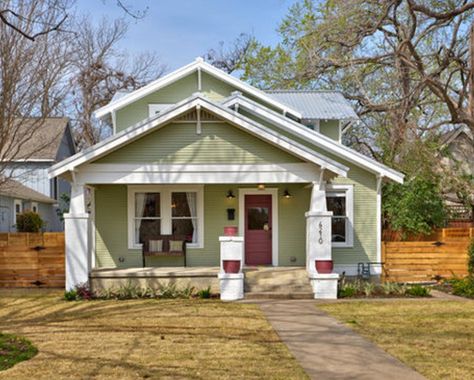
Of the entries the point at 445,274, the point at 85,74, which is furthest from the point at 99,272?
the point at 85,74

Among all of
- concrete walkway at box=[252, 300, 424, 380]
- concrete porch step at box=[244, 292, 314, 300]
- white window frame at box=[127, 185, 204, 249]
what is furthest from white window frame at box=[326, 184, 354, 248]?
concrete walkway at box=[252, 300, 424, 380]

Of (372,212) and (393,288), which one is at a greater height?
(372,212)

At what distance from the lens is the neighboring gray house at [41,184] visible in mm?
22953

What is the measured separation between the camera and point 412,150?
20641 millimetres

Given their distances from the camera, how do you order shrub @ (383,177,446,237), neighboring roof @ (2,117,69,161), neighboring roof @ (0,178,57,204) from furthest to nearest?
neighboring roof @ (2,117,69,161), neighboring roof @ (0,178,57,204), shrub @ (383,177,446,237)

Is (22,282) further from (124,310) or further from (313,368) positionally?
(313,368)

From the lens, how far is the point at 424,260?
50.7ft

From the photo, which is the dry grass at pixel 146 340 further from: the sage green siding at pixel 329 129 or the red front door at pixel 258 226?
the sage green siding at pixel 329 129

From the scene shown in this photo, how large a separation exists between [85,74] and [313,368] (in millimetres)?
30091

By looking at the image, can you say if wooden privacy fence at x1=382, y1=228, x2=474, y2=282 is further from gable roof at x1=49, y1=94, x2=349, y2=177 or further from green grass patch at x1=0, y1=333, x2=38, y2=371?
green grass patch at x1=0, y1=333, x2=38, y2=371

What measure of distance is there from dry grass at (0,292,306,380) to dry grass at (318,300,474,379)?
1.69 meters

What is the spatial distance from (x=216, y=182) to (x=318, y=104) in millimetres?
7257

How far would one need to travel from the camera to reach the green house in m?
13.2

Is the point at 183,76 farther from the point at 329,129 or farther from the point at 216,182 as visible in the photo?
the point at 216,182
